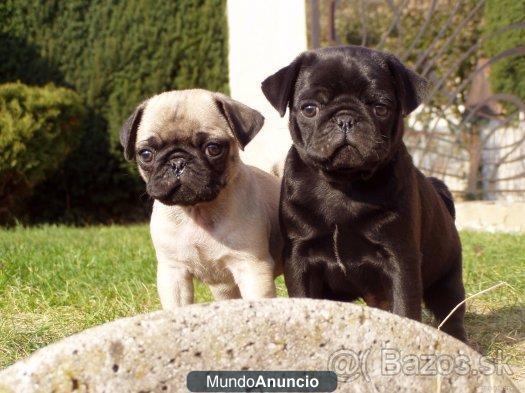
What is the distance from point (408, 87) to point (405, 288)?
95 centimetres

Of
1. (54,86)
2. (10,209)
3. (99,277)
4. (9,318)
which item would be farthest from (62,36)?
(9,318)

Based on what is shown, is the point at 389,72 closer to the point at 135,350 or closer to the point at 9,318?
the point at 135,350

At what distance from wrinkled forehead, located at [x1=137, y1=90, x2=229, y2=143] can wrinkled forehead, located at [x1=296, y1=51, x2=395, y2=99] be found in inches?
23.1

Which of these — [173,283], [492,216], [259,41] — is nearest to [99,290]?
[173,283]

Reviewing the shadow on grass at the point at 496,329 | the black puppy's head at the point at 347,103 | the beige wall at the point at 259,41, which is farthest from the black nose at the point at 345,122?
the beige wall at the point at 259,41

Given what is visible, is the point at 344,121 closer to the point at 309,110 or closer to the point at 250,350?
the point at 309,110

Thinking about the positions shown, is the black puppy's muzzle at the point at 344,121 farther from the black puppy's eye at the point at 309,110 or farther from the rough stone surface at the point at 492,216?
the rough stone surface at the point at 492,216

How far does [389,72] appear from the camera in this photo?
3.81 m

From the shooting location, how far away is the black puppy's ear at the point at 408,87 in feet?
12.4

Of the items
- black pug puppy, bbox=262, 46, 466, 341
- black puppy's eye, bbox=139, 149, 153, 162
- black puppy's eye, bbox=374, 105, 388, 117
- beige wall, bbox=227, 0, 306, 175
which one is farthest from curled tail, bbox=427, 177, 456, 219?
beige wall, bbox=227, 0, 306, 175

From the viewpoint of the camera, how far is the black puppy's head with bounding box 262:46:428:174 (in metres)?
3.58

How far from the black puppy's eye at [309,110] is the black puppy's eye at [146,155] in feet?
2.79

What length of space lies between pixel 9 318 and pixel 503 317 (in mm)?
3021

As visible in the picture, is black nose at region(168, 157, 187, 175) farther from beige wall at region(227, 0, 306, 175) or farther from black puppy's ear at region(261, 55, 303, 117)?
beige wall at region(227, 0, 306, 175)
